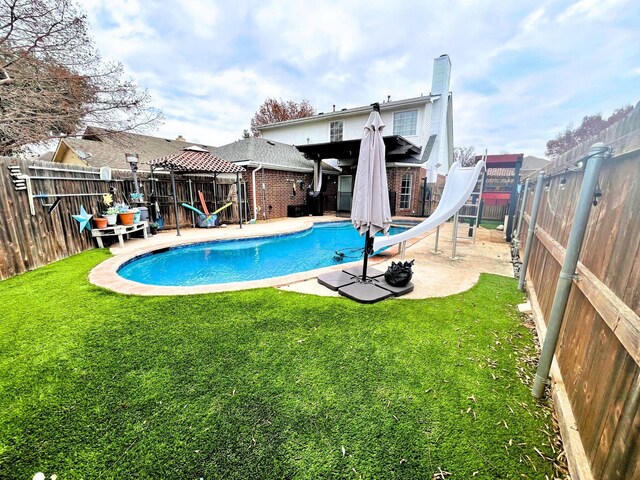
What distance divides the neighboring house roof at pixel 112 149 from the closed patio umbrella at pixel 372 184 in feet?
38.5

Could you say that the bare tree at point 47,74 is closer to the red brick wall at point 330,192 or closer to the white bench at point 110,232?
the white bench at point 110,232

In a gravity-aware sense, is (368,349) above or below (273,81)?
below

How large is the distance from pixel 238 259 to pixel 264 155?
794cm

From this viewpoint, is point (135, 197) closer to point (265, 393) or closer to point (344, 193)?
point (265, 393)

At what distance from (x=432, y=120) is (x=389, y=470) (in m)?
16.2

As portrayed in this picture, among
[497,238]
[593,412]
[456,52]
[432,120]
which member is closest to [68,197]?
[593,412]

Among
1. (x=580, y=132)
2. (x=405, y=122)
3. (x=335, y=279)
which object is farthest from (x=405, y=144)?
(x=580, y=132)

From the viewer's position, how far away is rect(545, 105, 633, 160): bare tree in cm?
2893

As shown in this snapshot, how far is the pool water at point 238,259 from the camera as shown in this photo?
5789 mm

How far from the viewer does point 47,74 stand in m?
7.92

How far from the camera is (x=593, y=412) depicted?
1.44 meters

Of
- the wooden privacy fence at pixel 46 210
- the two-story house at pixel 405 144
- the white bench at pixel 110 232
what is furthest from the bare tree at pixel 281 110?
the white bench at pixel 110 232

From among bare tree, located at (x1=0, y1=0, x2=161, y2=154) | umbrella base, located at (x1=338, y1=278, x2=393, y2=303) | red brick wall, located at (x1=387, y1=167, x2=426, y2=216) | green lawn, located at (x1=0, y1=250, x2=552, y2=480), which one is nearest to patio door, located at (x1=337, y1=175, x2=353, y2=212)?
red brick wall, located at (x1=387, y1=167, x2=426, y2=216)

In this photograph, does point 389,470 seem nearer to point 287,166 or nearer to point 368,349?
point 368,349
